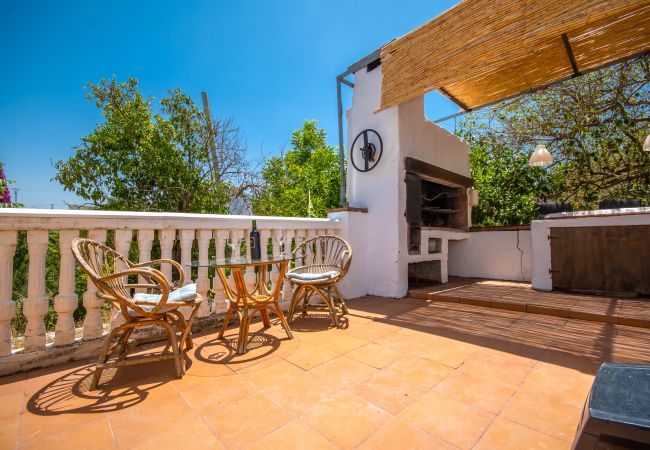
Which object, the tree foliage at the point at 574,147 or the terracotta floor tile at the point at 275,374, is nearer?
the terracotta floor tile at the point at 275,374

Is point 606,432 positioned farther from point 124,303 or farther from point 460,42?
point 460,42

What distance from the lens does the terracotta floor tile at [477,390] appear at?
1.46 meters

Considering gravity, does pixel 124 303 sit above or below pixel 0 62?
below

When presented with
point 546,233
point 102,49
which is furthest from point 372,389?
point 102,49

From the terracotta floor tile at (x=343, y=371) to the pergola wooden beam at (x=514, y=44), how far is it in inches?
125

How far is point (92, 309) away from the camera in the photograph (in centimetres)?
217

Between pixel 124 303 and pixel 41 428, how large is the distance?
24.3 inches

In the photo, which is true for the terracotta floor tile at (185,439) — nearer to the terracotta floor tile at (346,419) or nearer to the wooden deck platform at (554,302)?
the terracotta floor tile at (346,419)

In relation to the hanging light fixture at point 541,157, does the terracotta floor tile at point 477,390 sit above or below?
below

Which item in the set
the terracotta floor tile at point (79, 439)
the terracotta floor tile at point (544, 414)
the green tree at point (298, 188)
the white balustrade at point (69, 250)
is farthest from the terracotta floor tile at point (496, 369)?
the green tree at point (298, 188)

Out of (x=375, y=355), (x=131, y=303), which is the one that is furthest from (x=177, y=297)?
(x=375, y=355)

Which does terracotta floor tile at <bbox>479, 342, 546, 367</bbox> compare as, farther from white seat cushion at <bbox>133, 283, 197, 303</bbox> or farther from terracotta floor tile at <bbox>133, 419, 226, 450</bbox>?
white seat cushion at <bbox>133, 283, 197, 303</bbox>

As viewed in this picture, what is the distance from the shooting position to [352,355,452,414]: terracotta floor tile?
1.50m

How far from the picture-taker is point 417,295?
4.00 meters
